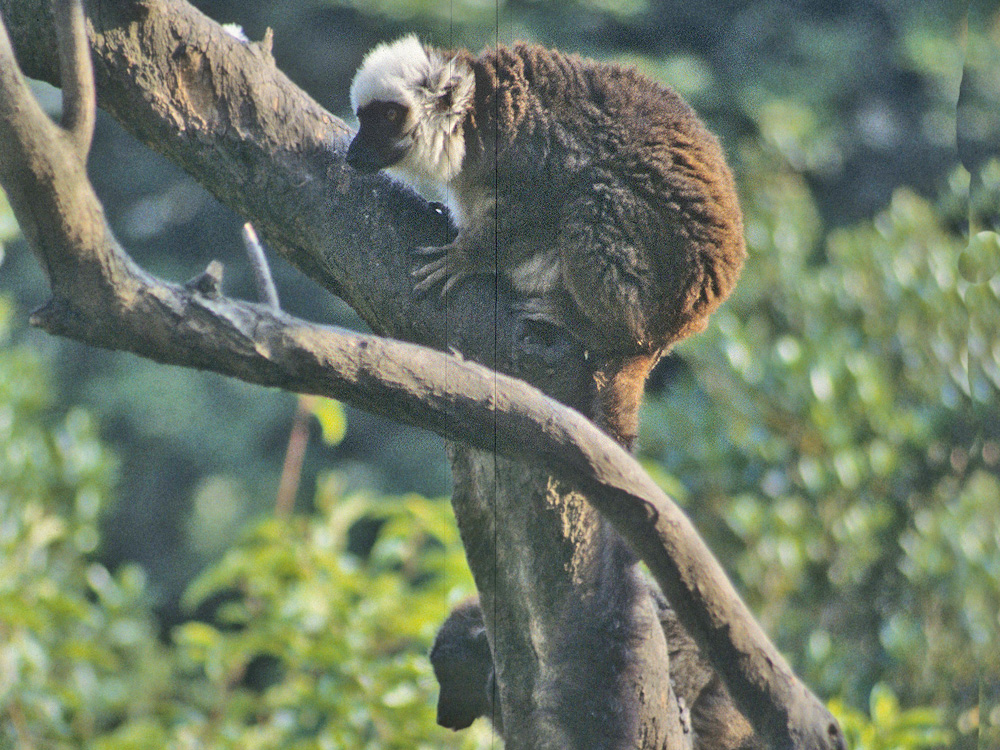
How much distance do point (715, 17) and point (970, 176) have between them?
0.88 feet

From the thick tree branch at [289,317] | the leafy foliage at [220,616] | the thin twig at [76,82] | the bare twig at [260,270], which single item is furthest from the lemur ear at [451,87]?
the leafy foliage at [220,616]

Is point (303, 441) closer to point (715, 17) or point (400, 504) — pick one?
point (400, 504)

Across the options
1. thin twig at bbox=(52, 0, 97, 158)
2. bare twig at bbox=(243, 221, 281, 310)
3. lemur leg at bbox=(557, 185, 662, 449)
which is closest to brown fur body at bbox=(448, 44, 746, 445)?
lemur leg at bbox=(557, 185, 662, 449)

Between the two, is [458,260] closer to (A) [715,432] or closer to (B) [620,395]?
(B) [620,395]

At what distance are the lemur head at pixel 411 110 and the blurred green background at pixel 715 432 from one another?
0.03 metres

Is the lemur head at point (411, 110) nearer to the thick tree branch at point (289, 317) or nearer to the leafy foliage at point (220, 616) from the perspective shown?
the thick tree branch at point (289, 317)

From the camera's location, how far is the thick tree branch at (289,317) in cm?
59

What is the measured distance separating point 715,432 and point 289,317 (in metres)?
0.59

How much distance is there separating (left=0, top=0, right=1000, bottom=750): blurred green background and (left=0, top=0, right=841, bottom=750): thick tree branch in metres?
0.04

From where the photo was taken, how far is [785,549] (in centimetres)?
113

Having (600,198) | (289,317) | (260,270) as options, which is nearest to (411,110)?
(600,198)

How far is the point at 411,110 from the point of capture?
A: 3.22 feet

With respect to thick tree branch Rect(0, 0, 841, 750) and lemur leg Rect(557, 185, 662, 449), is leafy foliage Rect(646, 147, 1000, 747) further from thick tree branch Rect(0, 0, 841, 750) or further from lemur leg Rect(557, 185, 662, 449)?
thick tree branch Rect(0, 0, 841, 750)

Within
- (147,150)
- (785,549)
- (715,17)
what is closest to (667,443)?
(785,549)
